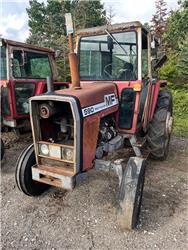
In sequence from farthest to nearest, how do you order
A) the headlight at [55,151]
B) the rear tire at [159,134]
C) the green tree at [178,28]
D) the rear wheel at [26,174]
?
the green tree at [178,28]
the rear tire at [159,134]
the rear wheel at [26,174]
the headlight at [55,151]

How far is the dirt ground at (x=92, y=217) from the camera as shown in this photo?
2.86m

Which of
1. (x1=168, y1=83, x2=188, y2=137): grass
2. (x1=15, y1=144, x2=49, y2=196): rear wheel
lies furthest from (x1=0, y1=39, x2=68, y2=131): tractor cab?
(x1=168, y1=83, x2=188, y2=137): grass

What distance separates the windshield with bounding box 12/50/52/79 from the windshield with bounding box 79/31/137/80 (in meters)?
2.06

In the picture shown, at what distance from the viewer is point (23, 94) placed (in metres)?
6.16

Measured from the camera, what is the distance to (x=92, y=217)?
329 centimetres

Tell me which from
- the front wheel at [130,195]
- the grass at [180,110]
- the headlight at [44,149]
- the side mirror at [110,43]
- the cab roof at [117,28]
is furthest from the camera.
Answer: the grass at [180,110]

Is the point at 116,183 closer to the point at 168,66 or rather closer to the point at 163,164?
the point at 163,164

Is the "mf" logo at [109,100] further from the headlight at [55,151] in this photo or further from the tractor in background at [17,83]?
the tractor in background at [17,83]

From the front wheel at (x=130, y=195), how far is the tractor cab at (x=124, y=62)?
106 centimetres

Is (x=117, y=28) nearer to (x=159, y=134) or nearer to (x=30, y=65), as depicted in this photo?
(x=159, y=134)

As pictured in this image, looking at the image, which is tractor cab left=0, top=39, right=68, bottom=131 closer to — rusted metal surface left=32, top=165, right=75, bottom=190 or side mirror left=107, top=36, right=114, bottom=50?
side mirror left=107, top=36, right=114, bottom=50

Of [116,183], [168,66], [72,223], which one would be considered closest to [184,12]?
[168,66]

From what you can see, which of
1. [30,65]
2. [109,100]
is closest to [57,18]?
[30,65]

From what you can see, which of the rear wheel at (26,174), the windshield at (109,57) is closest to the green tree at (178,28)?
the windshield at (109,57)
